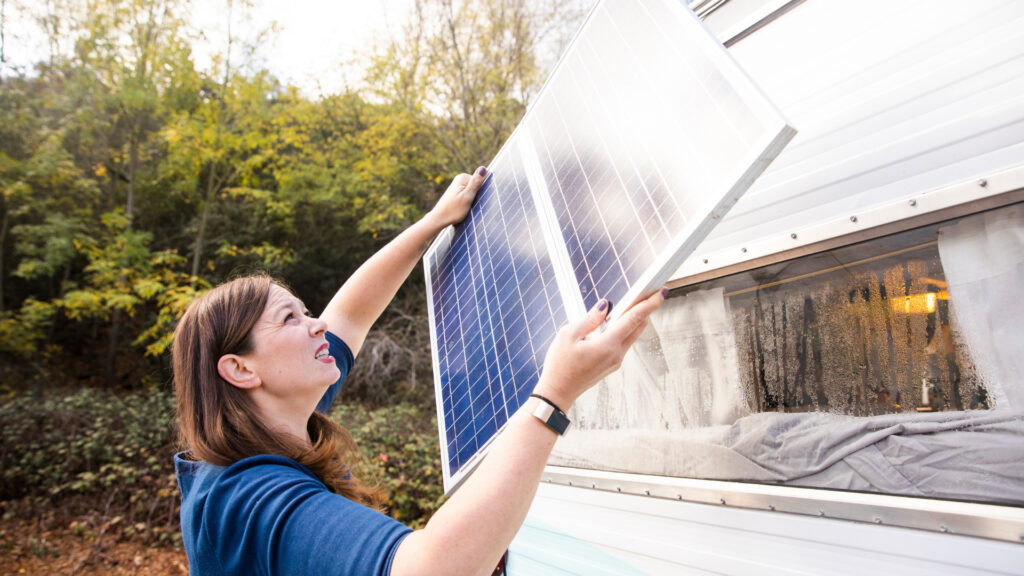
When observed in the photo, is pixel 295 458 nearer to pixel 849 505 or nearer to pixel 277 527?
pixel 277 527

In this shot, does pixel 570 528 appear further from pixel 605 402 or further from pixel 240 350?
pixel 240 350

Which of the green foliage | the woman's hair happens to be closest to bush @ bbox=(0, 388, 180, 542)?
the green foliage

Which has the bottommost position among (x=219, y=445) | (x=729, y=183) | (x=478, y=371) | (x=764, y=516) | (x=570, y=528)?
(x=570, y=528)

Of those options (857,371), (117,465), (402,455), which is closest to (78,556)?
(117,465)

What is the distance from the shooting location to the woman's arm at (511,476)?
105cm

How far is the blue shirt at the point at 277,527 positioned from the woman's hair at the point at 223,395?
0.11 m

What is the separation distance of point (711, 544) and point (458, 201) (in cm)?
170

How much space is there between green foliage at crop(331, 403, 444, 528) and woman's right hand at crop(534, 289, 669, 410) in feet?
21.0

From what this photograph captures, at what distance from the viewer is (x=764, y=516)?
2.01 m

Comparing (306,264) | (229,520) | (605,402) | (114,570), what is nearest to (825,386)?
(605,402)

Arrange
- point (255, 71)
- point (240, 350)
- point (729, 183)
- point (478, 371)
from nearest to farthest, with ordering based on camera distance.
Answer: point (729, 183), point (240, 350), point (478, 371), point (255, 71)

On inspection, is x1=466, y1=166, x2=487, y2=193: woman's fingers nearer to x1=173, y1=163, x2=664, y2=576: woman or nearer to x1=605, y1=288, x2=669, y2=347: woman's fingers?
x1=173, y1=163, x2=664, y2=576: woman

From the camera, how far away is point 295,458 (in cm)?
162

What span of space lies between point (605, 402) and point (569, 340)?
1.89 m
